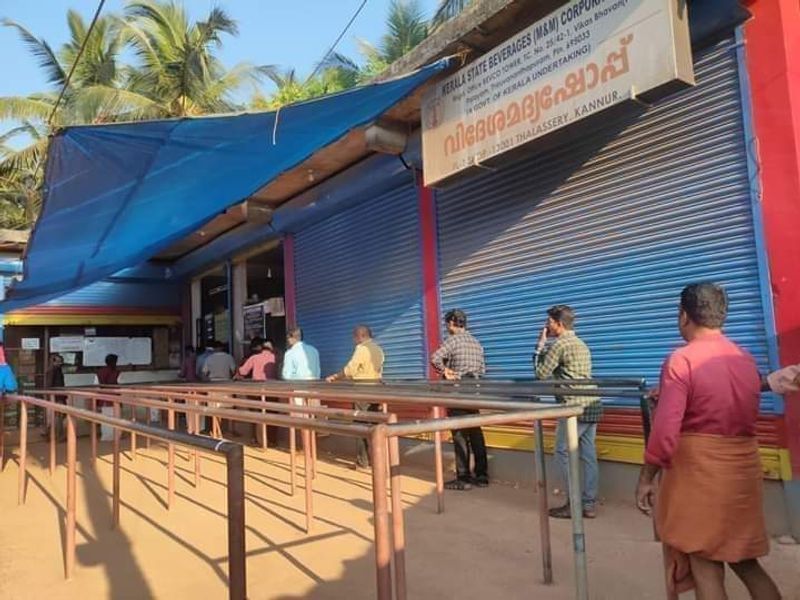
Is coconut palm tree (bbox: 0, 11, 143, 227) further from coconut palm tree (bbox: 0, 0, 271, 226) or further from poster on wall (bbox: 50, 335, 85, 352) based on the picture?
poster on wall (bbox: 50, 335, 85, 352)

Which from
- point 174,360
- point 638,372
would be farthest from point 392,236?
point 174,360

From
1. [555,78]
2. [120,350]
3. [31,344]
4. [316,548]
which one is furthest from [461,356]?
[31,344]

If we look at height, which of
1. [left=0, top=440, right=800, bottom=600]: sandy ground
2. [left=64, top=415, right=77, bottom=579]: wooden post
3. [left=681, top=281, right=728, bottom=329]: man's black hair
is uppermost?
[left=681, top=281, right=728, bottom=329]: man's black hair

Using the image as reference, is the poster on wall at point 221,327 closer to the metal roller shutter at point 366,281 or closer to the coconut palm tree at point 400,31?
the metal roller shutter at point 366,281

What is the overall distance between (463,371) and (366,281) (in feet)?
8.56

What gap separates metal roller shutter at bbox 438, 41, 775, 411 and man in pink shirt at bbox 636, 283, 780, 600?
2002mm

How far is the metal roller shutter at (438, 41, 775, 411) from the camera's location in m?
4.48

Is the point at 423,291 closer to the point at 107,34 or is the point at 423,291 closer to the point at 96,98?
the point at 96,98

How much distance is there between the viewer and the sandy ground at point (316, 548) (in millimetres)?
3533

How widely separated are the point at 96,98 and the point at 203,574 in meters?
14.8

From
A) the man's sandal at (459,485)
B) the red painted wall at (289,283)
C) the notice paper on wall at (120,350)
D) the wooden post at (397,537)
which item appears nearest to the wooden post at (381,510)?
the wooden post at (397,537)

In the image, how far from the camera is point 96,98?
51.3 feet

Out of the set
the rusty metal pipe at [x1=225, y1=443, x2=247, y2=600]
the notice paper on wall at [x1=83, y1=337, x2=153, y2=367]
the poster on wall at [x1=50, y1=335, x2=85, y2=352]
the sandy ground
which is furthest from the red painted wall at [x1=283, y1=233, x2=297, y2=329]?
the rusty metal pipe at [x1=225, y1=443, x2=247, y2=600]

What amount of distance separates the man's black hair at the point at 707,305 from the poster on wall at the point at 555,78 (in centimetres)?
211
